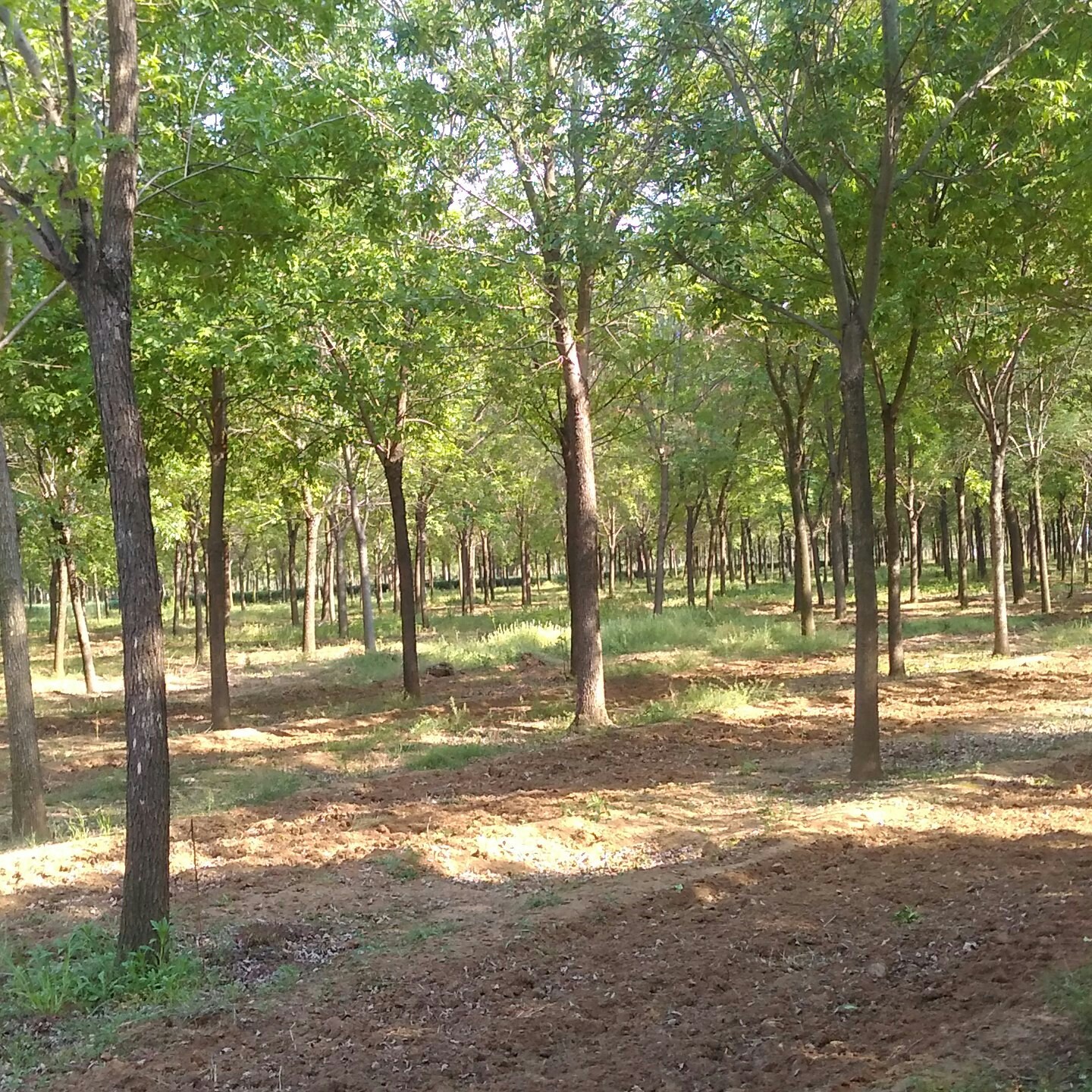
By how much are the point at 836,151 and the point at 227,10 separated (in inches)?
225

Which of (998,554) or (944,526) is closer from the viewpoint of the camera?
(998,554)

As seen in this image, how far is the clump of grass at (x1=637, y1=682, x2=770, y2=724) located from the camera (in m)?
13.2

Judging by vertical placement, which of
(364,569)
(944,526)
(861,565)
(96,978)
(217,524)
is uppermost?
(217,524)

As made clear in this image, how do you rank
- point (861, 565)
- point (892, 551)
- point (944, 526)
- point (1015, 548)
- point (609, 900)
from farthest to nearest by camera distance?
point (944, 526), point (1015, 548), point (892, 551), point (861, 565), point (609, 900)

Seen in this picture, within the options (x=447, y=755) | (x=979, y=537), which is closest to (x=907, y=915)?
(x=447, y=755)

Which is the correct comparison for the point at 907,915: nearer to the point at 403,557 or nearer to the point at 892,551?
the point at 892,551

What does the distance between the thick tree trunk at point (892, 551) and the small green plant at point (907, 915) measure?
952cm

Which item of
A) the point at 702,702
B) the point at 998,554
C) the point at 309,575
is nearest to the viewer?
the point at 702,702

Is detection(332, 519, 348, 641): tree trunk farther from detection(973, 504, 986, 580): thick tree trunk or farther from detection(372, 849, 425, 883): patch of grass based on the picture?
detection(973, 504, 986, 580): thick tree trunk

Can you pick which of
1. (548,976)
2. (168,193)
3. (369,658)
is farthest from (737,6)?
(369,658)

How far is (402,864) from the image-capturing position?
736 cm

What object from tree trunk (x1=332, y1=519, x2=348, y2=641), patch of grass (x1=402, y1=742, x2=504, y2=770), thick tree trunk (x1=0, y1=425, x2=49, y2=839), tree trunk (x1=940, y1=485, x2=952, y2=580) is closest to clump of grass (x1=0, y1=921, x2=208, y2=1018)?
thick tree trunk (x1=0, y1=425, x2=49, y2=839)

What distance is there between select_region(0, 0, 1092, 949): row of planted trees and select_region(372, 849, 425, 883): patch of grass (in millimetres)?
2028

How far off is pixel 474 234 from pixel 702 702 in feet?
24.6
